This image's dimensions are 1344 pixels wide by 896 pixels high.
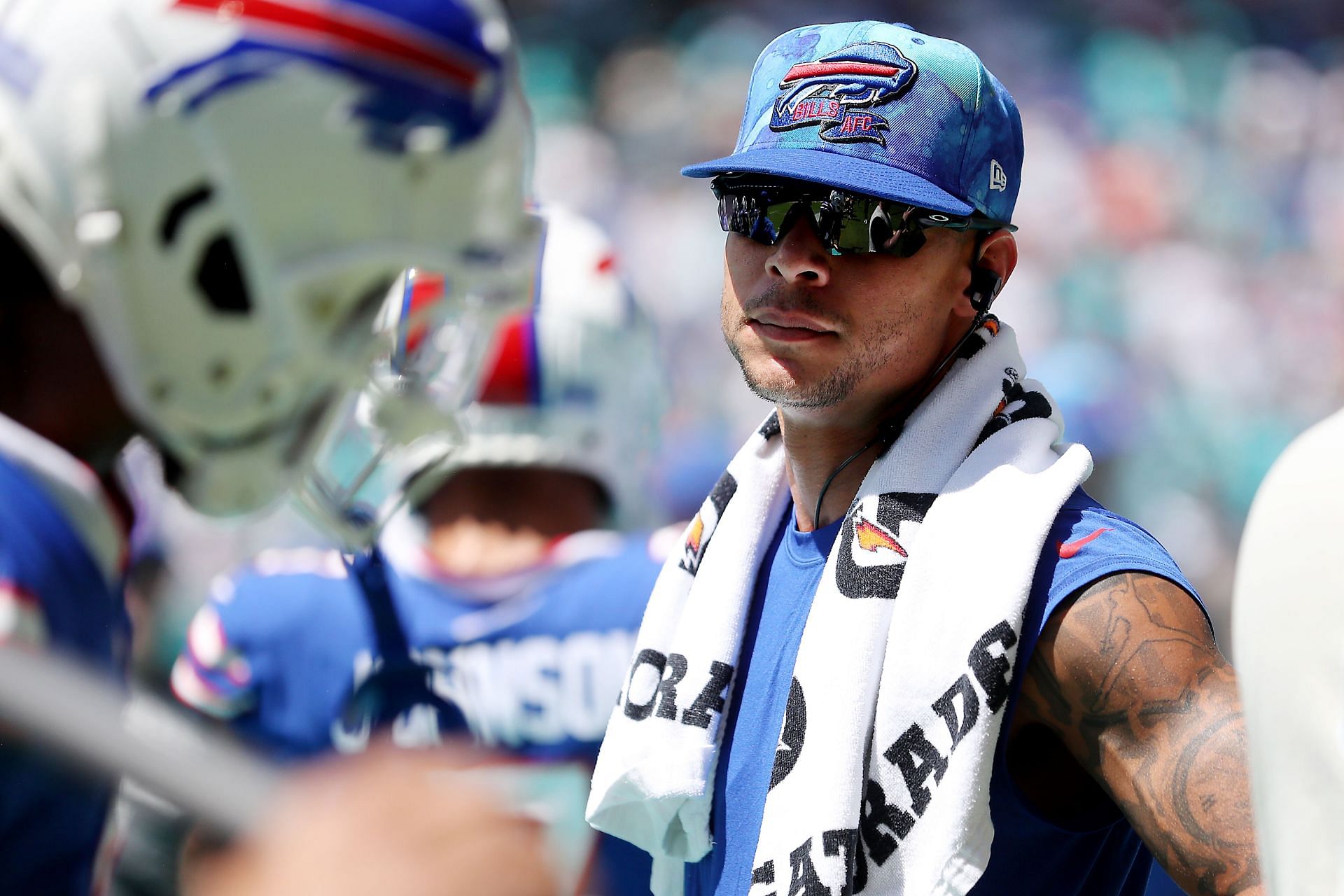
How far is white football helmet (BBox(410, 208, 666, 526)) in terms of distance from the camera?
377 centimetres

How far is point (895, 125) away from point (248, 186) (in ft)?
3.38

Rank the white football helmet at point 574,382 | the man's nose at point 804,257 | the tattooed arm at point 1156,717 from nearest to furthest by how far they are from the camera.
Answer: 1. the tattooed arm at point 1156,717
2. the man's nose at point 804,257
3. the white football helmet at point 574,382

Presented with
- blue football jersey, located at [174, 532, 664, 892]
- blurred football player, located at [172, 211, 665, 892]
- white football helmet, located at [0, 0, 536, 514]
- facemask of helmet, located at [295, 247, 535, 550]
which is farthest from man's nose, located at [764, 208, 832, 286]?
blue football jersey, located at [174, 532, 664, 892]

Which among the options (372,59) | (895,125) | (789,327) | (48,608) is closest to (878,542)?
(789,327)

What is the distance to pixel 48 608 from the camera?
1.39 metres

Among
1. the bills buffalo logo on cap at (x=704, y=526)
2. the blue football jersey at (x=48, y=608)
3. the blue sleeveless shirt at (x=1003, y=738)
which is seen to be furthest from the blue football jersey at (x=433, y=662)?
the blue football jersey at (x=48, y=608)

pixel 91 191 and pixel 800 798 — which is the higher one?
pixel 91 191

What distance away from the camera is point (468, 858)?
298 centimetres

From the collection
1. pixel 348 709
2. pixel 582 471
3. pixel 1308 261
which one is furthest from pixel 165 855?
pixel 1308 261

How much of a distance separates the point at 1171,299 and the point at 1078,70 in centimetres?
295

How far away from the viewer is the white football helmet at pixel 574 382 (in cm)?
377

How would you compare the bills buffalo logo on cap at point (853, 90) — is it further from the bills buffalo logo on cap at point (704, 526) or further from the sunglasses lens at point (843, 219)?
the bills buffalo logo on cap at point (704, 526)

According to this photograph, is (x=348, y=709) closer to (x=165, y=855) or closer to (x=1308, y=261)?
(x=165, y=855)

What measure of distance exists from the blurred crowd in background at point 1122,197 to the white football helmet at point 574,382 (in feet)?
13.9
